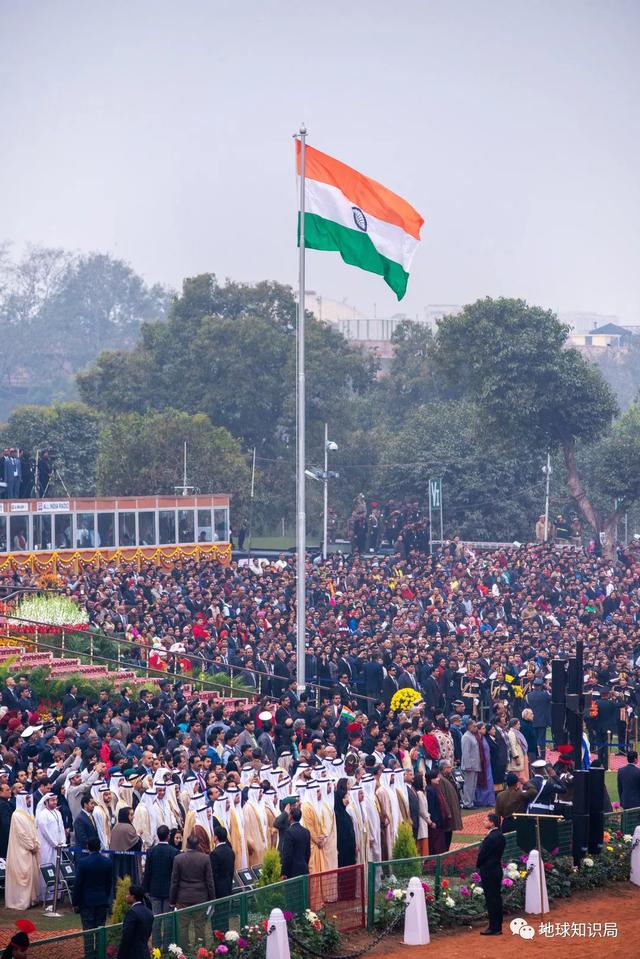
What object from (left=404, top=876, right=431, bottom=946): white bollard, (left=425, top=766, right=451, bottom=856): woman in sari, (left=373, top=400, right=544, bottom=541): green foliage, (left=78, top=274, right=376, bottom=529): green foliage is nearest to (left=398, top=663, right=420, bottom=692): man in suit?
(left=425, top=766, right=451, bottom=856): woman in sari

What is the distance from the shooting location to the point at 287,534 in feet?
240

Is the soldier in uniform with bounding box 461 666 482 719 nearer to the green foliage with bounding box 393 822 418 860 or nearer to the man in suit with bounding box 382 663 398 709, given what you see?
the man in suit with bounding box 382 663 398 709

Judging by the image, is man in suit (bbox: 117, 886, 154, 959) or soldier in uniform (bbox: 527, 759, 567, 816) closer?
man in suit (bbox: 117, 886, 154, 959)

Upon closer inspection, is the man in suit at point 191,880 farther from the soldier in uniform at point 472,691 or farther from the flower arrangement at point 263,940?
the soldier in uniform at point 472,691

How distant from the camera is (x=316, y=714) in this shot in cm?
2416

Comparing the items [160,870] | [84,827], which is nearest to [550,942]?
[160,870]

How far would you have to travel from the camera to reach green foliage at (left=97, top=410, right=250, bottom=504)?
57.8 metres

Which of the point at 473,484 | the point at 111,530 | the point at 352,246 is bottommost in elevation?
the point at 111,530

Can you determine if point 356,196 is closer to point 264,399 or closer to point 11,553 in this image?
point 11,553

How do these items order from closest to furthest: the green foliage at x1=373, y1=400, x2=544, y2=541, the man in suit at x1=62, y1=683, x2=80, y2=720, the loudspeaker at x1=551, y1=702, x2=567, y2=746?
the loudspeaker at x1=551, y1=702, x2=567, y2=746 → the man in suit at x1=62, y1=683, x2=80, y2=720 → the green foliage at x1=373, y1=400, x2=544, y2=541

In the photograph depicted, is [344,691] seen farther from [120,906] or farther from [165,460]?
[165,460]

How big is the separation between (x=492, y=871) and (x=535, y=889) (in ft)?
4.27

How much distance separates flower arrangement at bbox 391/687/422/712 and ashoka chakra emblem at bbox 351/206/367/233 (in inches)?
322

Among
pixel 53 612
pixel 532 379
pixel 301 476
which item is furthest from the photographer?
pixel 532 379
